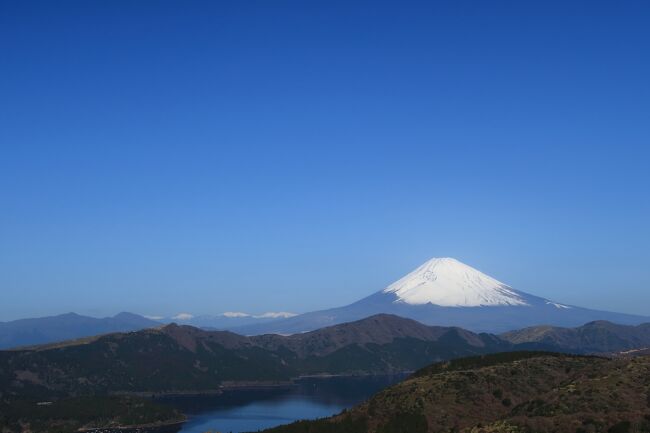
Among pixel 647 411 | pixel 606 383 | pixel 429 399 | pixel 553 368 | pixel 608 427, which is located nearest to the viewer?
pixel 608 427

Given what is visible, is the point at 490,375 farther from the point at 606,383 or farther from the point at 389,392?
the point at 606,383

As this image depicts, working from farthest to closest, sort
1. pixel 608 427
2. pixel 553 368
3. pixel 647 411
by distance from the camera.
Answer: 1. pixel 553 368
2. pixel 647 411
3. pixel 608 427

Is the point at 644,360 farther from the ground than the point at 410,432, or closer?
farther from the ground

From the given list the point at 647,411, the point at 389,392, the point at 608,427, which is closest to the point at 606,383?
the point at 647,411

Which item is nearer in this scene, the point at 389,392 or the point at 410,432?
the point at 410,432

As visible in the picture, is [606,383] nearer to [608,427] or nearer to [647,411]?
[647,411]

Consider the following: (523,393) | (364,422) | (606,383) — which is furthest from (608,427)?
(364,422)
